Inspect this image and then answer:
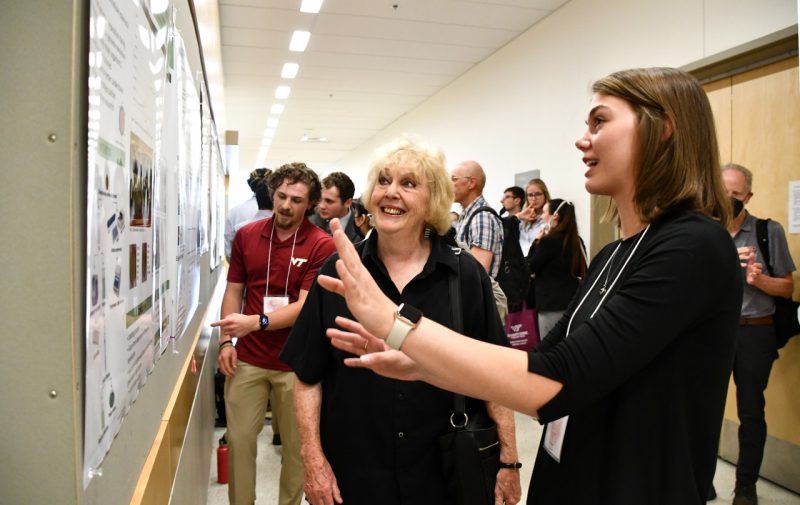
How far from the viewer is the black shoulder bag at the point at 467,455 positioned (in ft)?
5.36

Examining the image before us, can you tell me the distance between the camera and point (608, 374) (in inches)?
37.1

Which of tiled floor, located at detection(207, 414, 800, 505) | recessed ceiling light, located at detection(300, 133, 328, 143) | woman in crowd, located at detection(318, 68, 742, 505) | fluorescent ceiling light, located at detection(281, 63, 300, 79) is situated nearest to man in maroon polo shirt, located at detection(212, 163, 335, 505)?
tiled floor, located at detection(207, 414, 800, 505)

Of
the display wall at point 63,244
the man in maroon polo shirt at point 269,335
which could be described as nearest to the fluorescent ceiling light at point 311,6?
the man in maroon polo shirt at point 269,335

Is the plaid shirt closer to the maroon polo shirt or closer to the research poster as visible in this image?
the maroon polo shirt

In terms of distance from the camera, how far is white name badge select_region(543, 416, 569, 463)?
122 cm

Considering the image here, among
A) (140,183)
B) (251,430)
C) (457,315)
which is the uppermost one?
(140,183)

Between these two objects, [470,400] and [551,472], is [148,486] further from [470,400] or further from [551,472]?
[470,400]

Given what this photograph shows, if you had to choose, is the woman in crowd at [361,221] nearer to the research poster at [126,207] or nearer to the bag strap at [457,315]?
the bag strap at [457,315]

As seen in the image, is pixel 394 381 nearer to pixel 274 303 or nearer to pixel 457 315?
pixel 457 315

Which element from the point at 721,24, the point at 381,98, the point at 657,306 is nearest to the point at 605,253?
the point at 657,306

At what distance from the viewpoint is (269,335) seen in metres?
2.87

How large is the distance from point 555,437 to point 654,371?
0.30m

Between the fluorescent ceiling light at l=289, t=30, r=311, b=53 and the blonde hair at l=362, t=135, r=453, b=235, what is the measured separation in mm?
5469

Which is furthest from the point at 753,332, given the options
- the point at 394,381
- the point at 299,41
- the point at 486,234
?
the point at 299,41
